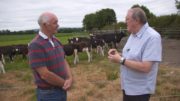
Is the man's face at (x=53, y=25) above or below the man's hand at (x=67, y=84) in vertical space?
above

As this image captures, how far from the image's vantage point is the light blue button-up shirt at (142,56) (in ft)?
12.0

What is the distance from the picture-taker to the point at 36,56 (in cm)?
370

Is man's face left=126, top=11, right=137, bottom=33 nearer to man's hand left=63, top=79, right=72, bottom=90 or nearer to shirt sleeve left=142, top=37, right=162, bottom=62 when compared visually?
shirt sleeve left=142, top=37, right=162, bottom=62

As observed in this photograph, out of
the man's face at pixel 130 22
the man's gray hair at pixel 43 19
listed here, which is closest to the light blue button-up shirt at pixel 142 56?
the man's face at pixel 130 22

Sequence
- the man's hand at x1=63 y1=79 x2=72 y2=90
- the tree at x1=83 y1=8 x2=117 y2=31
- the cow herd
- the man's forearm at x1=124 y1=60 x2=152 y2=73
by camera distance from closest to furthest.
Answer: the man's forearm at x1=124 y1=60 x2=152 y2=73
the man's hand at x1=63 y1=79 x2=72 y2=90
the cow herd
the tree at x1=83 y1=8 x2=117 y2=31

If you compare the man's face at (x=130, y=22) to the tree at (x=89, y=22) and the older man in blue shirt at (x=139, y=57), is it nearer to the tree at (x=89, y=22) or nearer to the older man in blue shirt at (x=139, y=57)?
the older man in blue shirt at (x=139, y=57)

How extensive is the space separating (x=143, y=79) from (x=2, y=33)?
50.8 meters

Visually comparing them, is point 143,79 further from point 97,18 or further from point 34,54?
point 97,18

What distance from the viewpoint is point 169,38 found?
96.4 feet

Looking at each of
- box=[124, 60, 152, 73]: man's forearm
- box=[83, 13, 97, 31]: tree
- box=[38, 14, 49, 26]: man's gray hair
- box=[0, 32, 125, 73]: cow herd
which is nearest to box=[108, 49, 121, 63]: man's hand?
box=[124, 60, 152, 73]: man's forearm

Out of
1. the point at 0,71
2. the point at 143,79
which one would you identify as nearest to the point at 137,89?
the point at 143,79

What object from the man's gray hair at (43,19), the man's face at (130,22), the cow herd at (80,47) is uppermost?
the man's gray hair at (43,19)

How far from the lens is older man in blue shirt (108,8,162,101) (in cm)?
364

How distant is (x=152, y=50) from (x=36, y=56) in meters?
1.30
